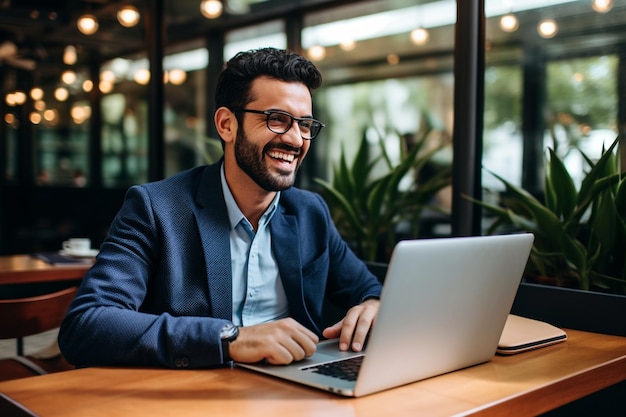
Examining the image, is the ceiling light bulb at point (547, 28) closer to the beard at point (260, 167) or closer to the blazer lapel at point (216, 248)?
A: the beard at point (260, 167)

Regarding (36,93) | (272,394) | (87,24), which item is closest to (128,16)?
(87,24)

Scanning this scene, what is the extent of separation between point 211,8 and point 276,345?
465cm

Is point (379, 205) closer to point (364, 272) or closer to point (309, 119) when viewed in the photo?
point (364, 272)

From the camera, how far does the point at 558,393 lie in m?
1.24

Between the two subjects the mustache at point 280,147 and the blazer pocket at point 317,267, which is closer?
the mustache at point 280,147

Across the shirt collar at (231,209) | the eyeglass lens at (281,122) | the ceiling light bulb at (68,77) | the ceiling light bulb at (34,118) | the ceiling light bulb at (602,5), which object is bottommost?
the shirt collar at (231,209)

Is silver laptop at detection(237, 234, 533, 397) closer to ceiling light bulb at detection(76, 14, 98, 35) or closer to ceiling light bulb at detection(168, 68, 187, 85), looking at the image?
ceiling light bulb at detection(168, 68, 187, 85)

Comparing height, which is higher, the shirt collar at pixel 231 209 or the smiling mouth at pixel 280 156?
the smiling mouth at pixel 280 156

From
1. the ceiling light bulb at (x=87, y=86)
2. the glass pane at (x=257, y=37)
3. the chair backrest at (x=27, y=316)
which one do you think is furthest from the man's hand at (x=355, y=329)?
the ceiling light bulb at (x=87, y=86)

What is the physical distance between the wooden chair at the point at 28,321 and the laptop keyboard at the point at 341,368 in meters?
1.16

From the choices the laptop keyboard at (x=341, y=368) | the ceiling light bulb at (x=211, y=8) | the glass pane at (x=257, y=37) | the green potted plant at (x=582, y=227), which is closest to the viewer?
the laptop keyboard at (x=341, y=368)

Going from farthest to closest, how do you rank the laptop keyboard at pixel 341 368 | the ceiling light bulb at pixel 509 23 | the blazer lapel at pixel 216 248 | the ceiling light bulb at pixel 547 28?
1. the ceiling light bulb at pixel 509 23
2. the ceiling light bulb at pixel 547 28
3. the blazer lapel at pixel 216 248
4. the laptop keyboard at pixel 341 368

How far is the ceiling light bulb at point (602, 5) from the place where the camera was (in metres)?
2.60

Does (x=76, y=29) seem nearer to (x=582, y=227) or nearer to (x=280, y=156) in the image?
(x=280, y=156)
